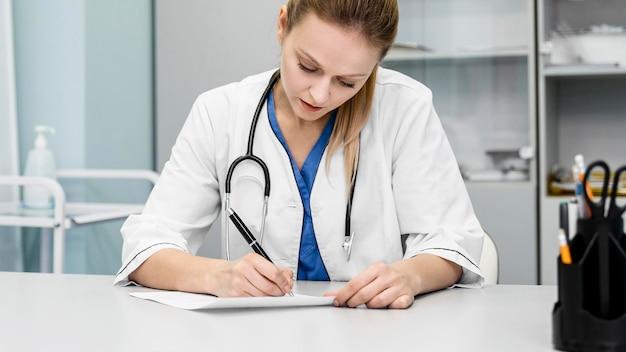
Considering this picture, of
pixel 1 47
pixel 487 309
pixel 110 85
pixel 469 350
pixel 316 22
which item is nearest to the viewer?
pixel 469 350

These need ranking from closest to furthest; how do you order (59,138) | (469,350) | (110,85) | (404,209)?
1. (469,350)
2. (404,209)
3. (59,138)
4. (110,85)

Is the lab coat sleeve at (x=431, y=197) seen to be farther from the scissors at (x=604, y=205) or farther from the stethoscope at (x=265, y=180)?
the scissors at (x=604, y=205)

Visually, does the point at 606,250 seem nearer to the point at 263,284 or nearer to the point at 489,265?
A: the point at 263,284

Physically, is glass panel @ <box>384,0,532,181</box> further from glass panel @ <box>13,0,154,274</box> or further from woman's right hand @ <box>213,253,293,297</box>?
woman's right hand @ <box>213,253,293,297</box>

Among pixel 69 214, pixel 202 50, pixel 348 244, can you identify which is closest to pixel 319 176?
pixel 348 244

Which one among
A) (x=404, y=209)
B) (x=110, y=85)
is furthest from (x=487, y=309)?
(x=110, y=85)

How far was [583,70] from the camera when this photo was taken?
2.53 m

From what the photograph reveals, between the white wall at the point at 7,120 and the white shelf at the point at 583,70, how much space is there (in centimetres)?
160

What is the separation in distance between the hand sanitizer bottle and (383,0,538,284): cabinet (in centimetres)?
115

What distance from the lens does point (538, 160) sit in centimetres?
256

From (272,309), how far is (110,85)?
5.85 feet

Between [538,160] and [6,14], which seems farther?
[538,160]

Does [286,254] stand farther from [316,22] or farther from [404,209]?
[316,22]

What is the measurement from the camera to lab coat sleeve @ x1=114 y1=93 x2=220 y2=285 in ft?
4.27
